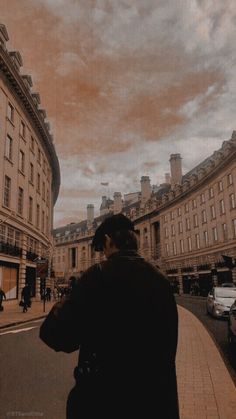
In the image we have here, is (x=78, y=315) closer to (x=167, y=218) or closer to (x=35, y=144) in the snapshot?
(x=35, y=144)

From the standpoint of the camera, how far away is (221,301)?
1644cm

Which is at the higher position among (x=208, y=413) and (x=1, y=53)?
(x=1, y=53)

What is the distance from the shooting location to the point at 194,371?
6.71m

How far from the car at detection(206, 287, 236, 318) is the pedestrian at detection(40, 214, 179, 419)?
15.3 m

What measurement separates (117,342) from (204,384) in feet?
15.8

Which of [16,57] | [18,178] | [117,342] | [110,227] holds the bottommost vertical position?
[117,342]

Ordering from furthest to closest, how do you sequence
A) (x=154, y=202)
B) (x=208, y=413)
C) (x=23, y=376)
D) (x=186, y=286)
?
(x=154, y=202)
(x=186, y=286)
(x=23, y=376)
(x=208, y=413)

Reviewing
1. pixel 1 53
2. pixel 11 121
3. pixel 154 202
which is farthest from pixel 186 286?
pixel 1 53

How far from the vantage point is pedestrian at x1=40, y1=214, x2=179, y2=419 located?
165cm

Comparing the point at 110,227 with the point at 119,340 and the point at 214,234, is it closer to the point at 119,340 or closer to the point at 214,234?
the point at 119,340

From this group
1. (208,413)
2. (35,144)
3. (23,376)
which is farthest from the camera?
(35,144)

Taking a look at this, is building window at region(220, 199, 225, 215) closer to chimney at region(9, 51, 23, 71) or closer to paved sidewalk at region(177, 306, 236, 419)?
chimney at region(9, 51, 23, 71)

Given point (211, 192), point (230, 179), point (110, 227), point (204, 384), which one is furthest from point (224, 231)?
point (110, 227)

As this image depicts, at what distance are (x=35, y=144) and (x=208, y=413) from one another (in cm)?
3410
